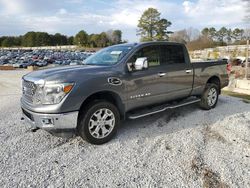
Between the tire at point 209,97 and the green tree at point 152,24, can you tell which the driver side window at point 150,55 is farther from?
the green tree at point 152,24

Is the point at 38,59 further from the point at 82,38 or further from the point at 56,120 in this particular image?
the point at 82,38

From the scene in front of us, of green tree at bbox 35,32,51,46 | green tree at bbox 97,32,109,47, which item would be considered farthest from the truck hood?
green tree at bbox 35,32,51,46

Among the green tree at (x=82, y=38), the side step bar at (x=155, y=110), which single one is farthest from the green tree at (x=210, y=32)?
the side step bar at (x=155, y=110)

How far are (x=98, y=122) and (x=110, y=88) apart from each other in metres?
0.61

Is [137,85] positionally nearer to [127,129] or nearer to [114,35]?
[127,129]

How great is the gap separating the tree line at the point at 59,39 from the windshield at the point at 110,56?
106510 millimetres

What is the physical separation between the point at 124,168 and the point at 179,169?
76 centimetres

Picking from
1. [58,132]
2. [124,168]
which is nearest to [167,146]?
[124,168]

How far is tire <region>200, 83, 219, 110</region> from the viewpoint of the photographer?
5.97m

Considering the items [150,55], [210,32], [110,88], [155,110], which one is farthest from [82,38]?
[110,88]

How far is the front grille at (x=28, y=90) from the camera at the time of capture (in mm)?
3758

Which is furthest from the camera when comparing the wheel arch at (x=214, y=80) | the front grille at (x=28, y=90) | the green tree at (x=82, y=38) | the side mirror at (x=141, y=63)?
the green tree at (x=82, y=38)

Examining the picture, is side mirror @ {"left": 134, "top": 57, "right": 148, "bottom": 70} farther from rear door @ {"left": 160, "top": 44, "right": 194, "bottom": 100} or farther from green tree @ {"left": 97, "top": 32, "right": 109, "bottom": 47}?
green tree @ {"left": 97, "top": 32, "right": 109, "bottom": 47}

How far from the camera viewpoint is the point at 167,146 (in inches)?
157
